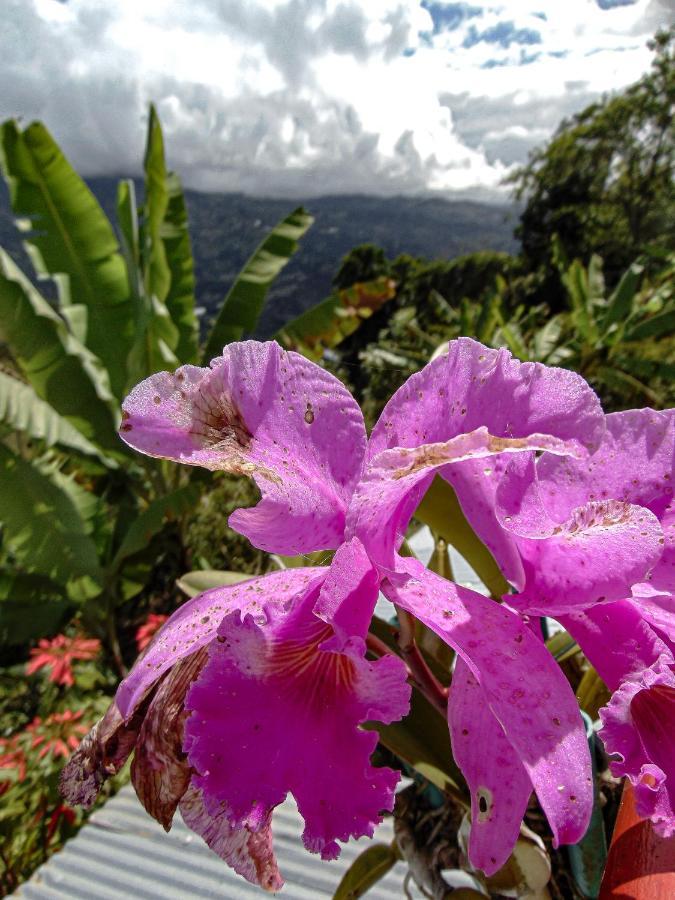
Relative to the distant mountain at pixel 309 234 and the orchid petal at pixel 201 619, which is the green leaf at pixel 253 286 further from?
the orchid petal at pixel 201 619

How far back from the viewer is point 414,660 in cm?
42

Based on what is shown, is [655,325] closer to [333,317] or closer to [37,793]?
[333,317]

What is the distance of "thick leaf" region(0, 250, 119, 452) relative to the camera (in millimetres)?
2162

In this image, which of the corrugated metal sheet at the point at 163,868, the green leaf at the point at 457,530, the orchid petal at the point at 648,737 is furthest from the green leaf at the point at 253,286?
the orchid petal at the point at 648,737

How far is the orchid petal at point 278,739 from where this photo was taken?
33 centimetres

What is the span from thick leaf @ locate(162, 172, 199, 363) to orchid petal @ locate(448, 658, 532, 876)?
2.61 m

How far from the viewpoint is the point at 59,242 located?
7.77ft

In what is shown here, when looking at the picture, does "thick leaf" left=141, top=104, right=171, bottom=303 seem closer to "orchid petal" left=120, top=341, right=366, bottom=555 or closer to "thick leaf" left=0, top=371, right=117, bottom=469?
"thick leaf" left=0, top=371, right=117, bottom=469

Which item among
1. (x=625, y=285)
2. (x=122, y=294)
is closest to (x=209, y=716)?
(x=122, y=294)

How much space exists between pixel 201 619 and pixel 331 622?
0.33ft

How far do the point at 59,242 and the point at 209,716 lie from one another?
8.17 ft

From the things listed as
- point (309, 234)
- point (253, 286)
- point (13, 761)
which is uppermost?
point (253, 286)

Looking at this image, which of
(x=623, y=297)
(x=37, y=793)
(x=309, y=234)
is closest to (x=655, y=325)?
(x=623, y=297)

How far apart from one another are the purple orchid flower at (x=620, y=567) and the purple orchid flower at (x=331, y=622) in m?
0.02
